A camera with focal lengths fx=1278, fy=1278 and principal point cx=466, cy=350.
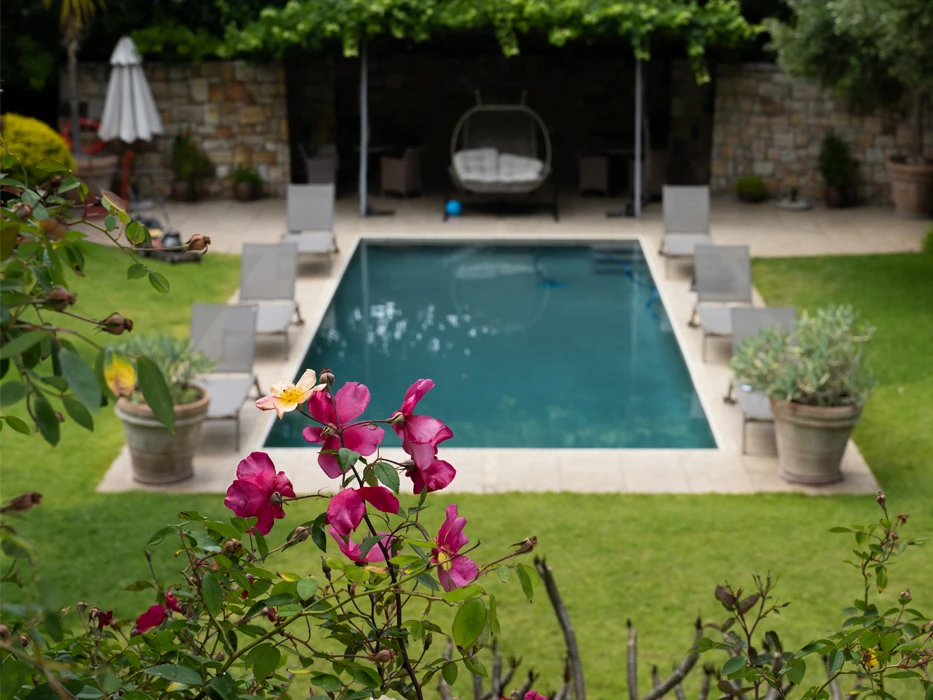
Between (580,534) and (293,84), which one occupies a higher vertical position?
(293,84)

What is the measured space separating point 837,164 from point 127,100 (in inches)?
383

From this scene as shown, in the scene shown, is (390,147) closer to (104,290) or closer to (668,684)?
(104,290)

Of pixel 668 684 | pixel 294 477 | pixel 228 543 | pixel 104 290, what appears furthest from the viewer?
pixel 104 290

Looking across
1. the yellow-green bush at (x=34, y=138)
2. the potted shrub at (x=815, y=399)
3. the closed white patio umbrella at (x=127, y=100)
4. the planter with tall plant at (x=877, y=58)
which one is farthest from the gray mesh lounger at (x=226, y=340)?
the closed white patio umbrella at (x=127, y=100)

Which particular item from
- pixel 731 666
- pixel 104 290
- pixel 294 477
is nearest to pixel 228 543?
pixel 731 666

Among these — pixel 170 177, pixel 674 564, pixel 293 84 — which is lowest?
pixel 674 564

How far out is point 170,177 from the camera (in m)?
18.6

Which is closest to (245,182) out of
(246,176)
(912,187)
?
(246,176)

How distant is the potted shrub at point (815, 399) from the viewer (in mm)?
8453

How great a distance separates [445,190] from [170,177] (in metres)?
4.08

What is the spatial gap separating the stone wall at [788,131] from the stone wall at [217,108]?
6356mm

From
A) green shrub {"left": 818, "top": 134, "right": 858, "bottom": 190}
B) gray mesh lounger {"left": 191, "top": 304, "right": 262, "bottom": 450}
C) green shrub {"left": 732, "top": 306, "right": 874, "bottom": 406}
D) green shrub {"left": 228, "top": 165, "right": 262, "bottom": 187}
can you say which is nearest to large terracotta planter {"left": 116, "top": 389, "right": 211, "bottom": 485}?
gray mesh lounger {"left": 191, "top": 304, "right": 262, "bottom": 450}

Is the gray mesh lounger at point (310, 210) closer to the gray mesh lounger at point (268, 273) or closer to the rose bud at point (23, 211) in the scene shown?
the gray mesh lounger at point (268, 273)

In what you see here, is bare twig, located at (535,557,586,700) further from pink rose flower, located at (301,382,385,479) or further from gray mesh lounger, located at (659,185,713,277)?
gray mesh lounger, located at (659,185,713,277)
